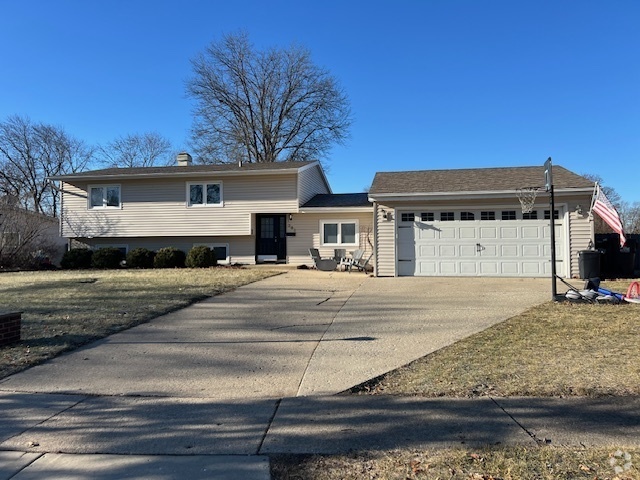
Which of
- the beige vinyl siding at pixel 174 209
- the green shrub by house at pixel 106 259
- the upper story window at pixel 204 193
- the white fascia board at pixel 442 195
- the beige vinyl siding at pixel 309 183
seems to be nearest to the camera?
the white fascia board at pixel 442 195

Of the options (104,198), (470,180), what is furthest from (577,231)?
(104,198)

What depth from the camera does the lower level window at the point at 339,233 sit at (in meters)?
20.0

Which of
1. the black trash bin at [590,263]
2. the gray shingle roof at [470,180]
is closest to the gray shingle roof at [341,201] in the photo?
the gray shingle roof at [470,180]

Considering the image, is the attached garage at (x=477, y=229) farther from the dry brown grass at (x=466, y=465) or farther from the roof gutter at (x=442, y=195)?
the dry brown grass at (x=466, y=465)

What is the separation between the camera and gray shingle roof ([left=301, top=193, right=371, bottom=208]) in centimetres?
2023

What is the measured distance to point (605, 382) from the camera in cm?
466

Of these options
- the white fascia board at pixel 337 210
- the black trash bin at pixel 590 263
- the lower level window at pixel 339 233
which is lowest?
the black trash bin at pixel 590 263

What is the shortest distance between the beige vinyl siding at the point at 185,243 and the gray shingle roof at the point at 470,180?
694cm

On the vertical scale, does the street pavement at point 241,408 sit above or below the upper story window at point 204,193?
below

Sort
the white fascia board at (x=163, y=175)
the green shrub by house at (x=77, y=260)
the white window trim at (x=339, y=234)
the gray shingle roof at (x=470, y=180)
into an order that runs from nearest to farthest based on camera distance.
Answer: the gray shingle roof at (x=470, y=180) → the white window trim at (x=339, y=234) → the white fascia board at (x=163, y=175) → the green shrub by house at (x=77, y=260)

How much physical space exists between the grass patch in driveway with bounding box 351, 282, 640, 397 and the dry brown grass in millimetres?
1203

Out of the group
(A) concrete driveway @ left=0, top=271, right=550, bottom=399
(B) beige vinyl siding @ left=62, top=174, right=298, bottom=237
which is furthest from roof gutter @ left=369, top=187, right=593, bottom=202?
(B) beige vinyl siding @ left=62, top=174, right=298, bottom=237

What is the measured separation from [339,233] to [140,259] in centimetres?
880

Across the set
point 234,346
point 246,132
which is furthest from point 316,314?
point 246,132
